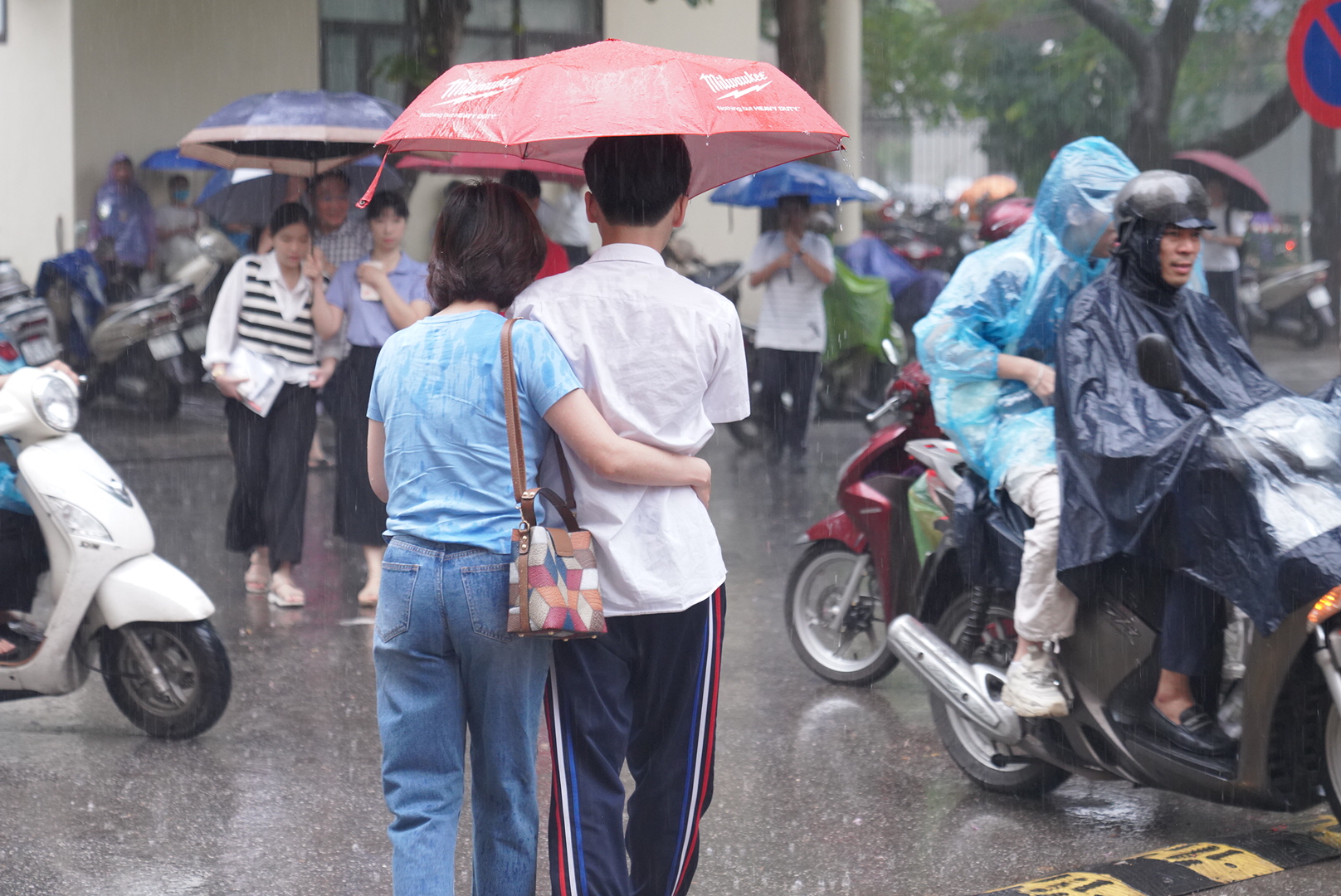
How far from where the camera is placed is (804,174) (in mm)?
11562

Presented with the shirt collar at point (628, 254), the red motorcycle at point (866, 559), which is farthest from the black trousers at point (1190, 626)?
the shirt collar at point (628, 254)

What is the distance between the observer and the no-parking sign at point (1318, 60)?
6.28 m

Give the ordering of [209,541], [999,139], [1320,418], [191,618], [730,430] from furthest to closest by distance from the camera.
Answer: [999,139] → [730,430] → [209,541] → [191,618] → [1320,418]

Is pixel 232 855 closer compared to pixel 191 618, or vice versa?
pixel 232 855

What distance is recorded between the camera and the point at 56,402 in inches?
205

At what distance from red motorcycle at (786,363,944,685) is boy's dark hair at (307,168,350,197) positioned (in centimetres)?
319

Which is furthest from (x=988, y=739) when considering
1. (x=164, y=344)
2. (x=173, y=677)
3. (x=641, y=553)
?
(x=164, y=344)

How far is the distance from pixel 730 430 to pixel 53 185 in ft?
27.2

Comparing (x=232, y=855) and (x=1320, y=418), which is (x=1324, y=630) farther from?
(x=232, y=855)

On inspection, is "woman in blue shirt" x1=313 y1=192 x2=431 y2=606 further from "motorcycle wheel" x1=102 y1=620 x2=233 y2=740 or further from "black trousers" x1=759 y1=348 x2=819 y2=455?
"black trousers" x1=759 y1=348 x2=819 y2=455

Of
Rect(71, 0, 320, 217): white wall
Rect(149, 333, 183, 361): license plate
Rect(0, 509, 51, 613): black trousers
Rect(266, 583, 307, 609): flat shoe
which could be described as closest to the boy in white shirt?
Rect(0, 509, 51, 613): black trousers

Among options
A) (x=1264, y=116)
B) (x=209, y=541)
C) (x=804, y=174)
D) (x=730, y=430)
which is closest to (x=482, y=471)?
(x=209, y=541)

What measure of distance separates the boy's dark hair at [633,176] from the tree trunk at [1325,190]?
17364 mm

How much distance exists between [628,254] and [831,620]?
325 centimetres
